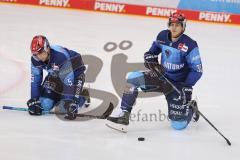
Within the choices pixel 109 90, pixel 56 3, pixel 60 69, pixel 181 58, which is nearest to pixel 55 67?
pixel 60 69

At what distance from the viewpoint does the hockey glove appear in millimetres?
4551

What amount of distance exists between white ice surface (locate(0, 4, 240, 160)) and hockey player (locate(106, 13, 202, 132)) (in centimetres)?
13

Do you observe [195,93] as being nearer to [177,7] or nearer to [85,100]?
[85,100]

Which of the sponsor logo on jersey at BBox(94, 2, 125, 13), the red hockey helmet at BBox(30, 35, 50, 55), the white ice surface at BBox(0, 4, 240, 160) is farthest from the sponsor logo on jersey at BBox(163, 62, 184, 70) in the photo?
the sponsor logo on jersey at BBox(94, 2, 125, 13)

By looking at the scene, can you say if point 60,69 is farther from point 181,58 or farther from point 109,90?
point 181,58

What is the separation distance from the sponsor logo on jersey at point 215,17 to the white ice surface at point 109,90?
18 centimetres

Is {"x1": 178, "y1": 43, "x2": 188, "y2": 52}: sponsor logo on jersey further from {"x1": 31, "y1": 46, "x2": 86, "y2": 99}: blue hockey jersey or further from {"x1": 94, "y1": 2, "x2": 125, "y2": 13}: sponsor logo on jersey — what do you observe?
{"x1": 94, "y1": 2, "x2": 125, "y2": 13}: sponsor logo on jersey

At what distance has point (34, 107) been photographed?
14.9 ft

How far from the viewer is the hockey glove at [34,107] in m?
4.55

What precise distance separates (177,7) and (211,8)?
614 millimetres

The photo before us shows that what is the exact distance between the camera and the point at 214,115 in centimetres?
488

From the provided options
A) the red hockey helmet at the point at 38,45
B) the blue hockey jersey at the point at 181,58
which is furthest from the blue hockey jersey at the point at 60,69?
the blue hockey jersey at the point at 181,58

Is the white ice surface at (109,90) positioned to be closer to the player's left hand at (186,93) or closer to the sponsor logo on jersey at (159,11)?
the sponsor logo on jersey at (159,11)

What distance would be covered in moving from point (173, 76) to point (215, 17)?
4.38m
